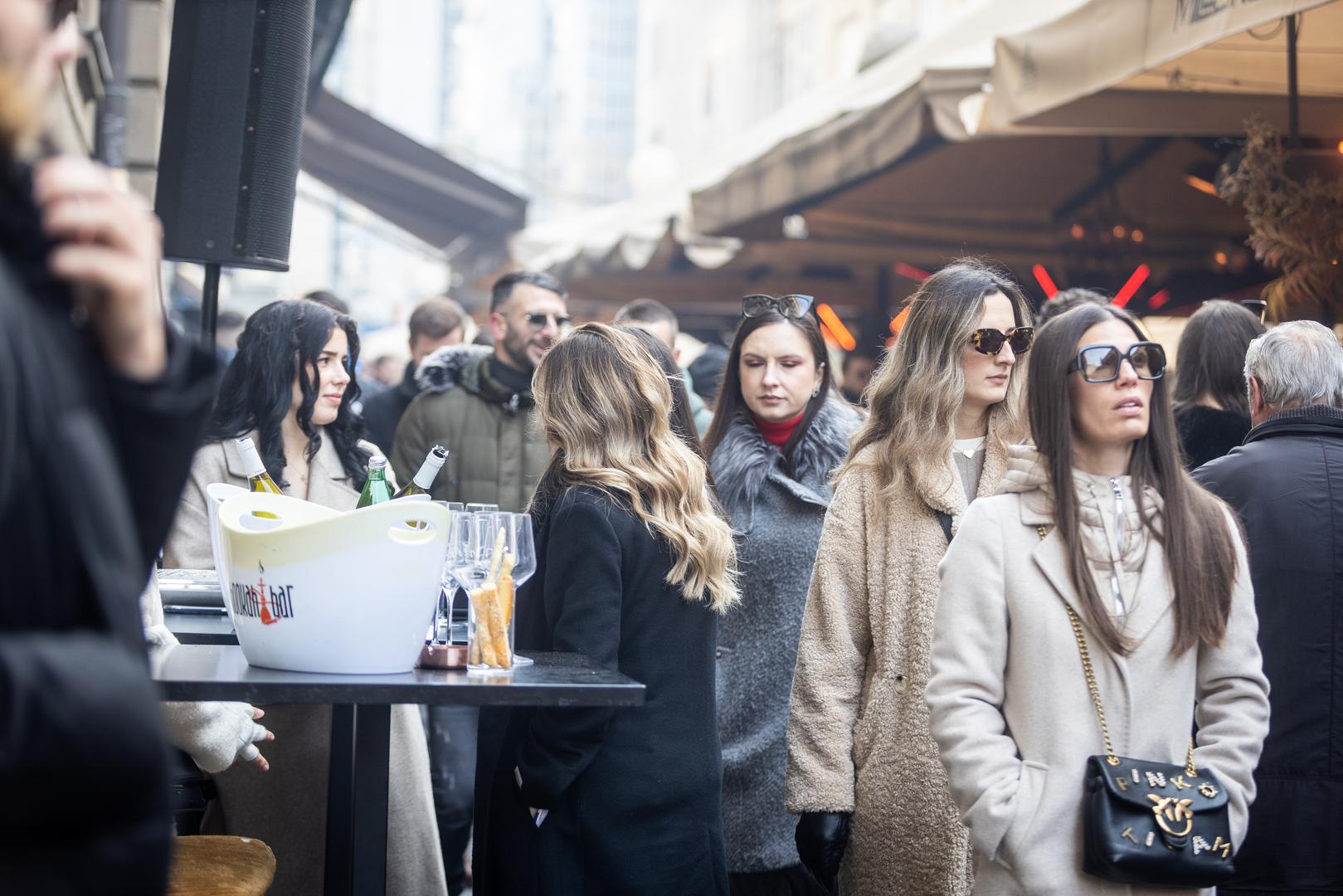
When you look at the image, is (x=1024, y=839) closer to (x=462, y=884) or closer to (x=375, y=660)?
(x=375, y=660)

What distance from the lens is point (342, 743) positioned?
12.0ft

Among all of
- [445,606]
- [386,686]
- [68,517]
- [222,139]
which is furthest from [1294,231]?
[68,517]

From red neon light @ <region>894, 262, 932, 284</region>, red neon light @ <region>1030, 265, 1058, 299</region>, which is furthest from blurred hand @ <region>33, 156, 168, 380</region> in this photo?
red neon light @ <region>894, 262, 932, 284</region>

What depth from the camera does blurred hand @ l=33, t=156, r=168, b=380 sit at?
1.43 m

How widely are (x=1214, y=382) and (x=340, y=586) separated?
308cm

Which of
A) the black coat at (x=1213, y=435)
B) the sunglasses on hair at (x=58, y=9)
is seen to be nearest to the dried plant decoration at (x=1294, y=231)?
the black coat at (x=1213, y=435)

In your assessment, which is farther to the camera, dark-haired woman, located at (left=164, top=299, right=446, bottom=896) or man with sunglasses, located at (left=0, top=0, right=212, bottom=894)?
dark-haired woman, located at (left=164, top=299, right=446, bottom=896)

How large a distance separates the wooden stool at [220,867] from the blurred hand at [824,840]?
1.20 m

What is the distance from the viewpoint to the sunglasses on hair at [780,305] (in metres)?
5.05

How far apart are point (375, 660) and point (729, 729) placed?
1.93m

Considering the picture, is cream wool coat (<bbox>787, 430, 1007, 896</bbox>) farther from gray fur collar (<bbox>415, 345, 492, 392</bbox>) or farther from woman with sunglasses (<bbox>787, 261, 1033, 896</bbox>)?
gray fur collar (<bbox>415, 345, 492, 392</bbox>)

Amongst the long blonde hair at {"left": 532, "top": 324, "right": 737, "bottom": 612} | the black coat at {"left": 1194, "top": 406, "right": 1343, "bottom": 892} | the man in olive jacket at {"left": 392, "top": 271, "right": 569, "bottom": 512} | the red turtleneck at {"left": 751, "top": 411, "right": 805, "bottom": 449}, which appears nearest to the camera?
the long blonde hair at {"left": 532, "top": 324, "right": 737, "bottom": 612}

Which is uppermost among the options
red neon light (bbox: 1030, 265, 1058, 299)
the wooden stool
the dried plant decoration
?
red neon light (bbox: 1030, 265, 1058, 299)

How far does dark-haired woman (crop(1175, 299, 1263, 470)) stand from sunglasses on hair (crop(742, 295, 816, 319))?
1.23m
